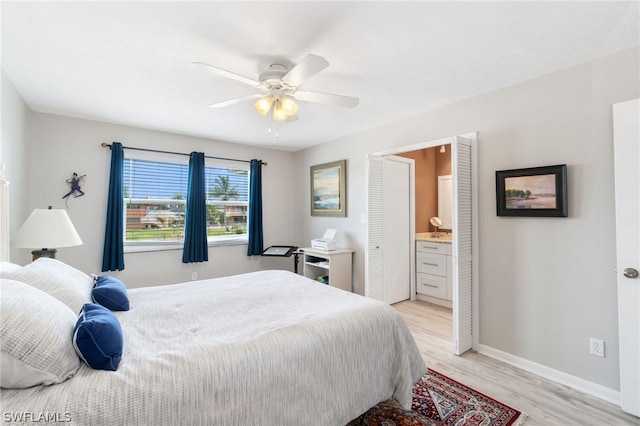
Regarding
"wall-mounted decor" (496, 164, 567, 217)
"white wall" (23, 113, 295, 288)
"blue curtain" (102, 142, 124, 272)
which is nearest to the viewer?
"wall-mounted decor" (496, 164, 567, 217)

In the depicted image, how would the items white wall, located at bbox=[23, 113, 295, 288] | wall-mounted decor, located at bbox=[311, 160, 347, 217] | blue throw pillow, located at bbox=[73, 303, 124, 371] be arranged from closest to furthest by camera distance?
blue throw pillow, located at bbox=[73, 303, 124, 371] → white wall, located at bbox=[23, 113, 295, 288] → wall-mounted decor, located at bbox=[311, 160, 347, 217]

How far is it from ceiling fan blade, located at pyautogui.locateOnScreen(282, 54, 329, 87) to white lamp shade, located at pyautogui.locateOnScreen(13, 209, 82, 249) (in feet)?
7.06

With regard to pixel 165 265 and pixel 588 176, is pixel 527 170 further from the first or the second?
pixel 165 265

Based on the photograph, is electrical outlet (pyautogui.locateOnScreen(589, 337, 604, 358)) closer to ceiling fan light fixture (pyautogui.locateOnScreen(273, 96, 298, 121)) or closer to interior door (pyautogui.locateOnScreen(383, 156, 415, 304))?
interior door (pyautogui.locateOnScreen(383, 156, 415, 304))

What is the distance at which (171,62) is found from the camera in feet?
7.04

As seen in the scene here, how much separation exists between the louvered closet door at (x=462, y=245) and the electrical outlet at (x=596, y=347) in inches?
33.3

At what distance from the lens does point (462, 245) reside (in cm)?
270

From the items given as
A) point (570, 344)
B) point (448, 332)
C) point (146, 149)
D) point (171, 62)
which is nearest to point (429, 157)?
point (448, 332)

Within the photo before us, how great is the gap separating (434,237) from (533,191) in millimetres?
2125

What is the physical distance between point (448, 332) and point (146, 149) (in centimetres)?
438

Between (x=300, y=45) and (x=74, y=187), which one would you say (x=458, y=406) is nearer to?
(x=300, y=45)

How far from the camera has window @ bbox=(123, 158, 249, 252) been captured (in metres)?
3.84

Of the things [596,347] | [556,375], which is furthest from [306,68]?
[556,375]

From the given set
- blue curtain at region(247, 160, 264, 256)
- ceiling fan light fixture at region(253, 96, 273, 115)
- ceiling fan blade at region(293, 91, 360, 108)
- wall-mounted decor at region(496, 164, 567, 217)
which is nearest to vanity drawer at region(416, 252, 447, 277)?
wall-mounted decor at region(496, 164, 567, 217)
